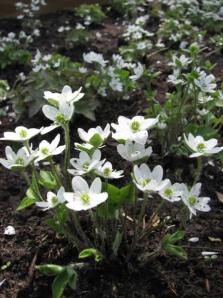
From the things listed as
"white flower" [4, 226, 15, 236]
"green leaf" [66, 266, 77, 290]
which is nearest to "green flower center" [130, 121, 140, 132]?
"green leaf" [66, 266, 77, 290]

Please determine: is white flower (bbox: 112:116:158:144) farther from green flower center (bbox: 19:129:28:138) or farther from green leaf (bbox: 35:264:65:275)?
green leaf (bbox: 35:264:65:275)

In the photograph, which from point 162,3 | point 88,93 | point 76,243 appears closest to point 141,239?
point 76,243

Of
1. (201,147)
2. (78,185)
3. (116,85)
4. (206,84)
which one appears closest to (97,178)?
(78,185)

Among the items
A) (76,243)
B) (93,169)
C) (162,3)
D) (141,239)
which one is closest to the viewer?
(93,169)

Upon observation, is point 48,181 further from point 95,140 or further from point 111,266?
point 111,266

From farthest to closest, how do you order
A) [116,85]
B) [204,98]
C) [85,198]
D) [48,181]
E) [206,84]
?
[116,85] → [204,98] → [206,84] → [48,181] → [85,198]

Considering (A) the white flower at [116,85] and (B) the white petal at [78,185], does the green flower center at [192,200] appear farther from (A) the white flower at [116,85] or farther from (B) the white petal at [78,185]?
(A) the white flower at [116,85]

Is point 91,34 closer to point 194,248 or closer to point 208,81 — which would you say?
point 208,81
